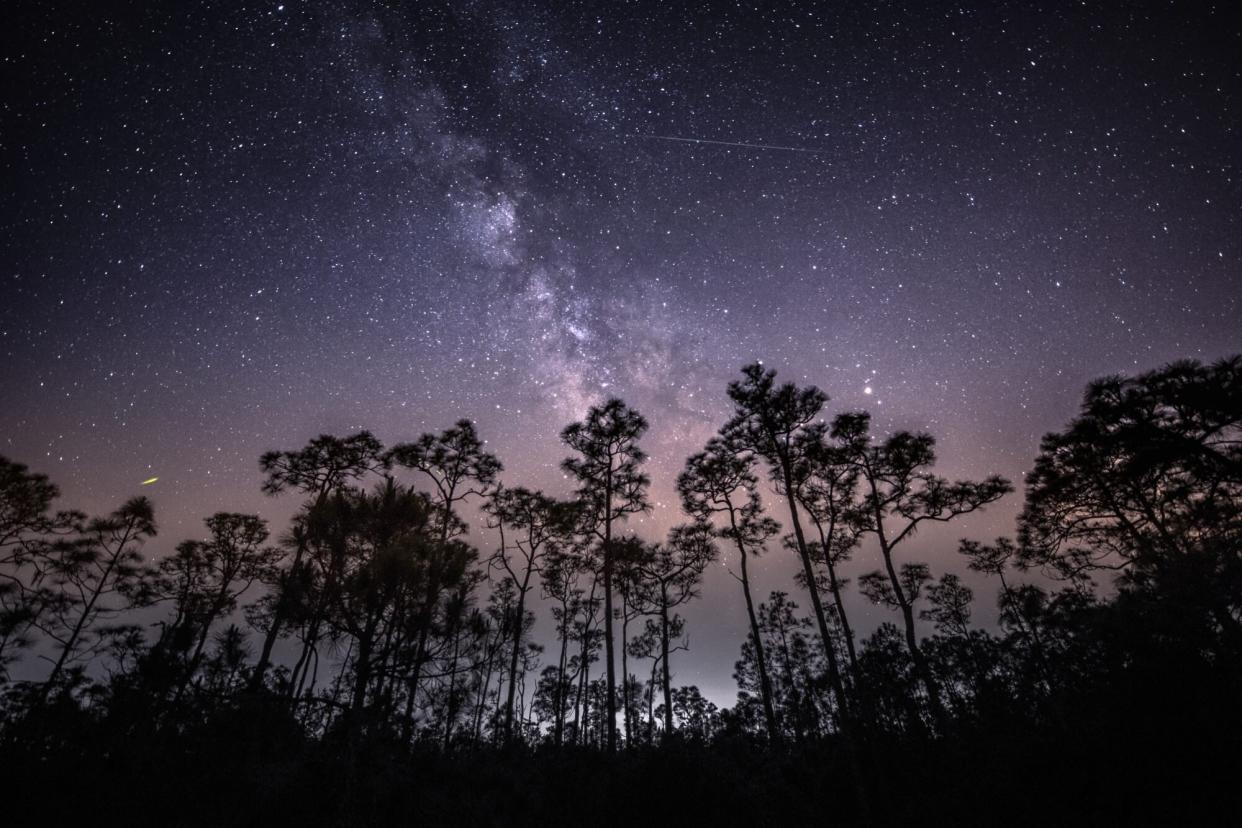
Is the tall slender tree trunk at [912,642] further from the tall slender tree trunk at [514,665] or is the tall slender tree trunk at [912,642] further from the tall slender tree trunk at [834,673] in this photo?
the tall slender tree trunk at [514,665]

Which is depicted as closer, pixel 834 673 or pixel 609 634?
pixel 834 673

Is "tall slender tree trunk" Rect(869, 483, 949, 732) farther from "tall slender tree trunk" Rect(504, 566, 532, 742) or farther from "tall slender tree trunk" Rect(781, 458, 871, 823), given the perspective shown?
"tall slender tree trunk" Rect(504, 566, 532, 742)

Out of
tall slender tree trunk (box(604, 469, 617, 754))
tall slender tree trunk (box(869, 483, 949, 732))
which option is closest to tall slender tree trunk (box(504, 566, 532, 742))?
tall slender tree trunk (box(604, 469, 617, 754))

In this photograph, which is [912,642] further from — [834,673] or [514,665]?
[514,665]

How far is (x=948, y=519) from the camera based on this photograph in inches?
771

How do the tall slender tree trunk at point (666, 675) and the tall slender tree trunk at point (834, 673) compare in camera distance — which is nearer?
the tall slender tree trunk at point (834, 673)

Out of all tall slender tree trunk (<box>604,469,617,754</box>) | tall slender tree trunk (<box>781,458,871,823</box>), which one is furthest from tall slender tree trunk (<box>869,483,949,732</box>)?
tall slender tree trunk (<box>604,469,617,754</box>)

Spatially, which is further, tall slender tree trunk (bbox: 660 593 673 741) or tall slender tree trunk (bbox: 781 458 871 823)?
tall slender tree trunk (bbox: 660 593 673 741)

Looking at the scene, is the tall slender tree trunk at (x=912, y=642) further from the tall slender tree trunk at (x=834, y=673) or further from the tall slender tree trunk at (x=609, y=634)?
the tall slender tree trunk at (x=609, y=634)

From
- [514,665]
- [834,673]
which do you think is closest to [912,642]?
[834,673]

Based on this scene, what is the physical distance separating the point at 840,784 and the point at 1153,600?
10.6m

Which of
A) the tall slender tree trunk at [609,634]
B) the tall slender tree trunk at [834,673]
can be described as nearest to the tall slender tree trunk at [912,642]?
the tall slender tree trunk at [834,673]

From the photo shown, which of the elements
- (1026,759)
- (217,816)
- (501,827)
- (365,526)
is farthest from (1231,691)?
(365,526)

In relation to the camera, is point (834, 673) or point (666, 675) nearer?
point (834, 673)
